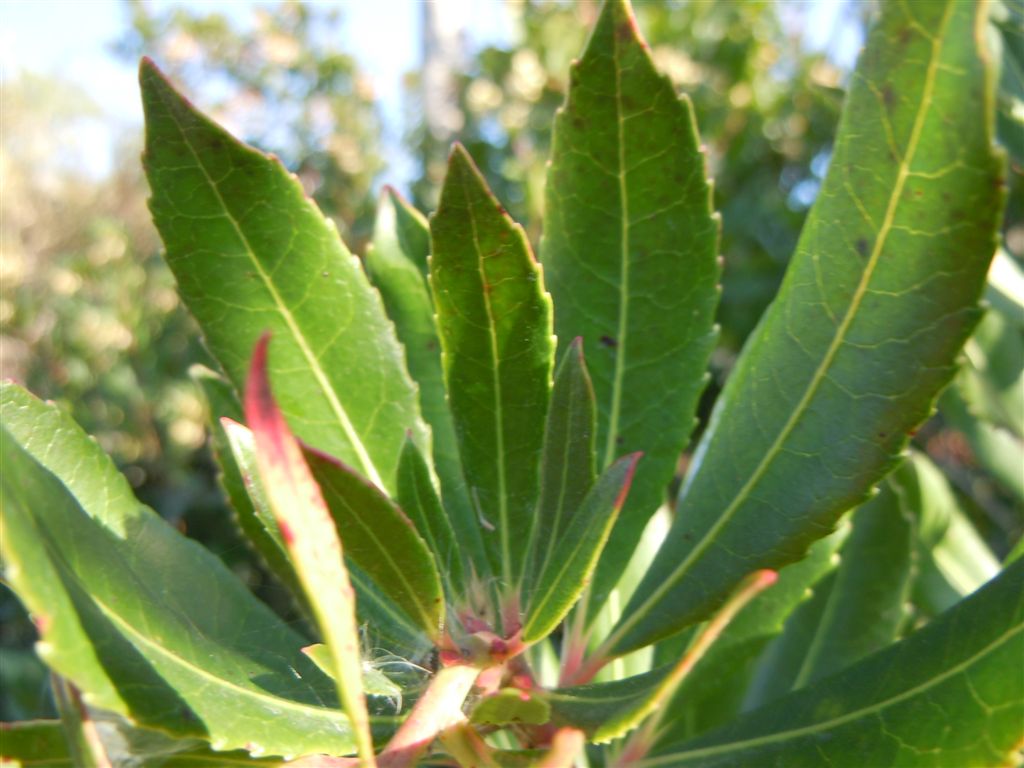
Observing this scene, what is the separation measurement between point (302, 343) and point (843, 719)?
492 millimetres

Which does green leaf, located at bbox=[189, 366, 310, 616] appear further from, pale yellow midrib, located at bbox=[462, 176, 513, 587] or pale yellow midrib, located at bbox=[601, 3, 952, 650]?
pale yellow midrib, located at bbox=[601, 3, 952, 650]

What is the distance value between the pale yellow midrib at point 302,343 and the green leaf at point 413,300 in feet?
0.27

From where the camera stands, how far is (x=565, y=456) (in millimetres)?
704

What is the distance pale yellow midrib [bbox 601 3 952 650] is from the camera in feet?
1.94

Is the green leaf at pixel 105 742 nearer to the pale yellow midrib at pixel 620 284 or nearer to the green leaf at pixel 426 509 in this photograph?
the green leaf at pixel 426 509

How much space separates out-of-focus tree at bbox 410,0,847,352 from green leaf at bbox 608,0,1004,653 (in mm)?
2043

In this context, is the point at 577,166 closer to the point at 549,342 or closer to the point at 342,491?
the point at 549,342

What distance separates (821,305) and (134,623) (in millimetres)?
490

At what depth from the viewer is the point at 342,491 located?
23.0 inches

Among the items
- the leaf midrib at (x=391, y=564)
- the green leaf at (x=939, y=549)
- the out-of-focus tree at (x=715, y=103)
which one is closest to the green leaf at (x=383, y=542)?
the leaf midrib at (x=391, y=564)

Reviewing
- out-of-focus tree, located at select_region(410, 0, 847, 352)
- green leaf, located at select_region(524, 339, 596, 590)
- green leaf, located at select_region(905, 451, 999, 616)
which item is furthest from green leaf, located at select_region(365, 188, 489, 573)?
out-of-focus tree, located at select_region(410, 0, 847, 352)

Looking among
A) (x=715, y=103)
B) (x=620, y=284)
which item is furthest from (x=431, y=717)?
(x=715, y=103)

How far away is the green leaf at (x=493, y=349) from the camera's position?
2.28ft

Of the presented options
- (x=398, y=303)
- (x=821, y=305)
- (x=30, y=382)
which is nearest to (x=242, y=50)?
(x=30, y=382)
